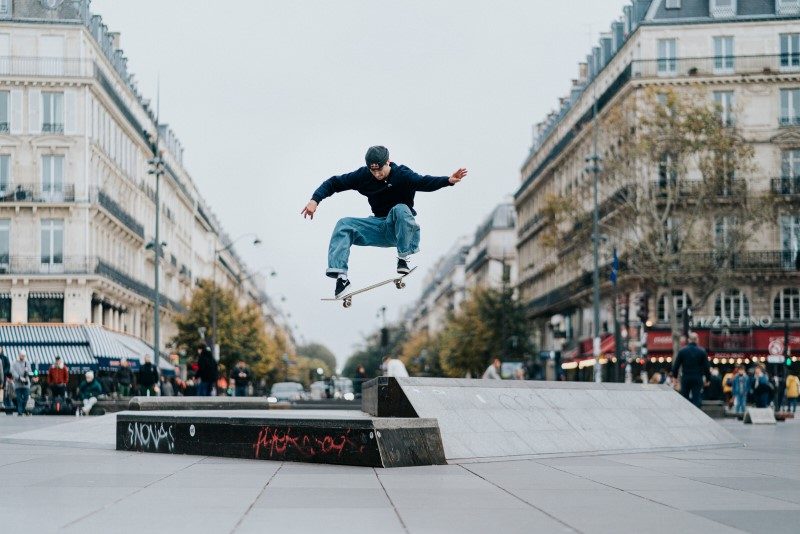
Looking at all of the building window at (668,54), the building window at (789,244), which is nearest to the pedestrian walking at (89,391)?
the building window at (789,244)

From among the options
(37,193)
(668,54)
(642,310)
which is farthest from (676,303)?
(37,193)

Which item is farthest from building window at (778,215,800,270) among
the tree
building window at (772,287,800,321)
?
the tree

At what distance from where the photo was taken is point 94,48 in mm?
60406

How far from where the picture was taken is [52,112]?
58.3m

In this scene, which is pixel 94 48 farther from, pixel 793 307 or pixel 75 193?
pixel 793 307

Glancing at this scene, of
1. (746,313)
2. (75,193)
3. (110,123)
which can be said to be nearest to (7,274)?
(75,193)

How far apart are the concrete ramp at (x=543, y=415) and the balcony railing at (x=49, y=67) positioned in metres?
46.1

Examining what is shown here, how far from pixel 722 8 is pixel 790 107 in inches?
257

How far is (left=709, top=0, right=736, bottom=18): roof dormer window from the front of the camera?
63.3m

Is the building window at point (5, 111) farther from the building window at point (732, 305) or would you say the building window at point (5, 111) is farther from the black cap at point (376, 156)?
the black cap at point (376, 156)

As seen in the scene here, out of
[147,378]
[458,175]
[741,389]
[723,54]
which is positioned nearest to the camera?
[458,175]

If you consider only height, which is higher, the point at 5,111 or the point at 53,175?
the point at 5,111

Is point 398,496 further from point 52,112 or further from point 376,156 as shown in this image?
point 52,112

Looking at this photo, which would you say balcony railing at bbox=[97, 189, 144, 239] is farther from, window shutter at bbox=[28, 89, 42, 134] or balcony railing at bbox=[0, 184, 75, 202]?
window shutter at bbox=[28, 89, 42, 134]
